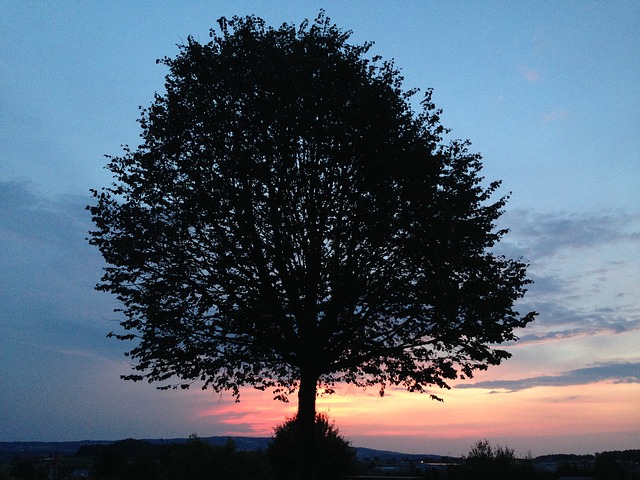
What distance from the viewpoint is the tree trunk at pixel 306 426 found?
21283mm

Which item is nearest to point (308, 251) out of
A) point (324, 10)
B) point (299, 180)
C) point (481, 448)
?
point (299, 180)

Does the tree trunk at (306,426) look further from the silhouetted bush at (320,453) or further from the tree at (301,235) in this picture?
the silhouetted bush at (320,453)

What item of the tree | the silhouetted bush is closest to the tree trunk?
the tree

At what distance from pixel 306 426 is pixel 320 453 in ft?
27.5

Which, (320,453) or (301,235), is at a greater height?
(301,235)

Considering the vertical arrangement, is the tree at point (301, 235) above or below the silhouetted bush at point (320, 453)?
above

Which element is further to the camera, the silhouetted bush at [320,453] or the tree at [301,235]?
the silhouetted bush at [320,453]

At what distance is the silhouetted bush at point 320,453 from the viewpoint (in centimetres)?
2884

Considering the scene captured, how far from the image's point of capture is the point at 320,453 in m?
29.1

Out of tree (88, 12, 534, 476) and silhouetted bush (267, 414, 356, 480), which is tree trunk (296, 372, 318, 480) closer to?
tree (88, 12, 534, 476)

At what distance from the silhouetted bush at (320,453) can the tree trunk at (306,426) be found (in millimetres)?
7025

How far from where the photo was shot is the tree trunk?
21.3 metres

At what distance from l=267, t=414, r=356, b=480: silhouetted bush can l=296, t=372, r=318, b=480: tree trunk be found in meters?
7.03

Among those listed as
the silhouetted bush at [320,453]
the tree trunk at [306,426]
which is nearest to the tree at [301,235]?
the tree trunk at [306,426]
